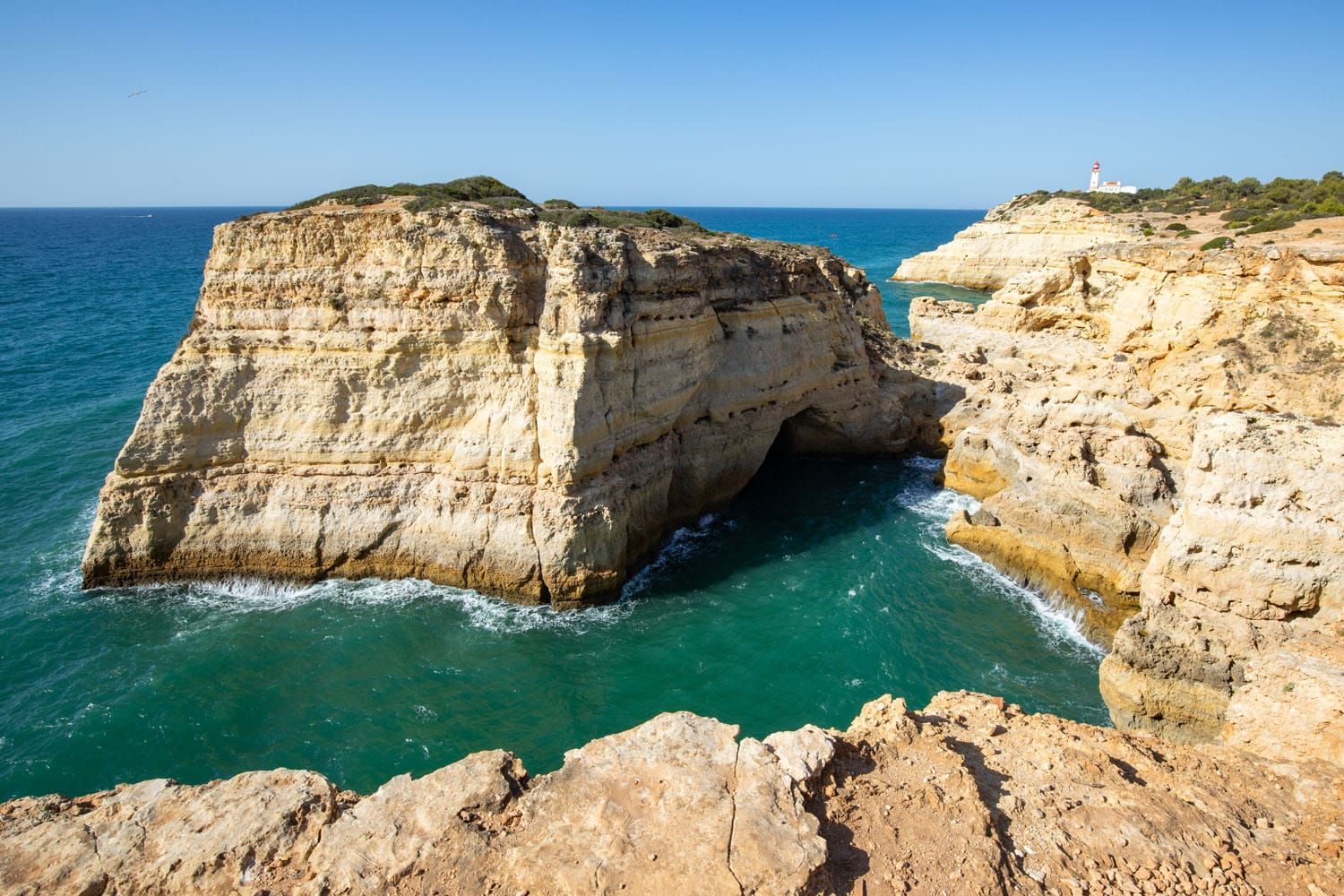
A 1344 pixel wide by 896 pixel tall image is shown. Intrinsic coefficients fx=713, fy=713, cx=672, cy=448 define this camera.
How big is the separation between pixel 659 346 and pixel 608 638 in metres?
8.41

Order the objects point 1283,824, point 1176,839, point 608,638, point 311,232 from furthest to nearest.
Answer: point 311,232 < point 608,638 < point 1283,824 < point 1176,839

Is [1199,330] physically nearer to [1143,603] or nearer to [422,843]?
[1143,603]

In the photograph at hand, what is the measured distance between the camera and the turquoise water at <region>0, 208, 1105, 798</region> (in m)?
14.3

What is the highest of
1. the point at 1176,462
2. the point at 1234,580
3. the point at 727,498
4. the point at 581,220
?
the point at 581,220

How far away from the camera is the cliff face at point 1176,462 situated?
13.4 m

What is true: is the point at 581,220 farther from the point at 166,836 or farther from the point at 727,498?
the point at 166,836

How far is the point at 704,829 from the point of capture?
24.0 ft

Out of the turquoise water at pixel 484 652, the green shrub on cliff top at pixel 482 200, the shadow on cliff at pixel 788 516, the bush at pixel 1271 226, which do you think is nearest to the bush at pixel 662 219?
the green shrub on cliff top at pixel 482 200

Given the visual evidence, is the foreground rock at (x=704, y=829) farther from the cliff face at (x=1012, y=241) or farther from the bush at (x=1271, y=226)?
the cliff face at (x=1012, y=241)

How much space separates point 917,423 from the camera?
28312 millimetres

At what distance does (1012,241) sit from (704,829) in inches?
2659

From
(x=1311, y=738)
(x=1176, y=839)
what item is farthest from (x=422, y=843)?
(x=1311, y=738)

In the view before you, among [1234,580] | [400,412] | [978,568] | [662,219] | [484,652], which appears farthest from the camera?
[662,219]

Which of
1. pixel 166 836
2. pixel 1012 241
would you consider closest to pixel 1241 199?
pixel 1012 241
